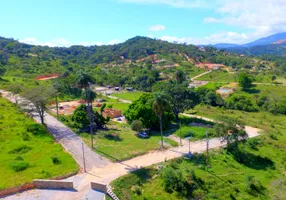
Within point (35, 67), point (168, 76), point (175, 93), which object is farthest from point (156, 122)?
point (35, 67)

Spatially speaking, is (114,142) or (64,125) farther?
(64,125)

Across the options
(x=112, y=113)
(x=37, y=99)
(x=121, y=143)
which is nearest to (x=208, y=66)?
(x=112, y=113)

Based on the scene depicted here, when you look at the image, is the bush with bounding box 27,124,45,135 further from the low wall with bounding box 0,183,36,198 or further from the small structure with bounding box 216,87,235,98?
the small structure with bounding box 216,87,235,98

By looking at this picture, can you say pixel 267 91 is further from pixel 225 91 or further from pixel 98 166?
pixel 98 166

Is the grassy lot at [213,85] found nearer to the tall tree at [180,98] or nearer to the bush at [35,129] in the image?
the tall tree at [180,98]

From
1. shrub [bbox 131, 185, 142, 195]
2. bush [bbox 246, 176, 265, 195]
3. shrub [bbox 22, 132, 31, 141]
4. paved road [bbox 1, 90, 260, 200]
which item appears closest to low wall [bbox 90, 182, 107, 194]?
paved road [bbox 1, 90, 260, 200]

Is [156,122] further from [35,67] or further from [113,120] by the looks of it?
[35,67]

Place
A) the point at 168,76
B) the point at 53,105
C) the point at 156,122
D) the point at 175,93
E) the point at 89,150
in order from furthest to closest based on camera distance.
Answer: the point at 168,76
the point at 53,105
the point at 175,93
the point at 156,122
the point at 89,150
